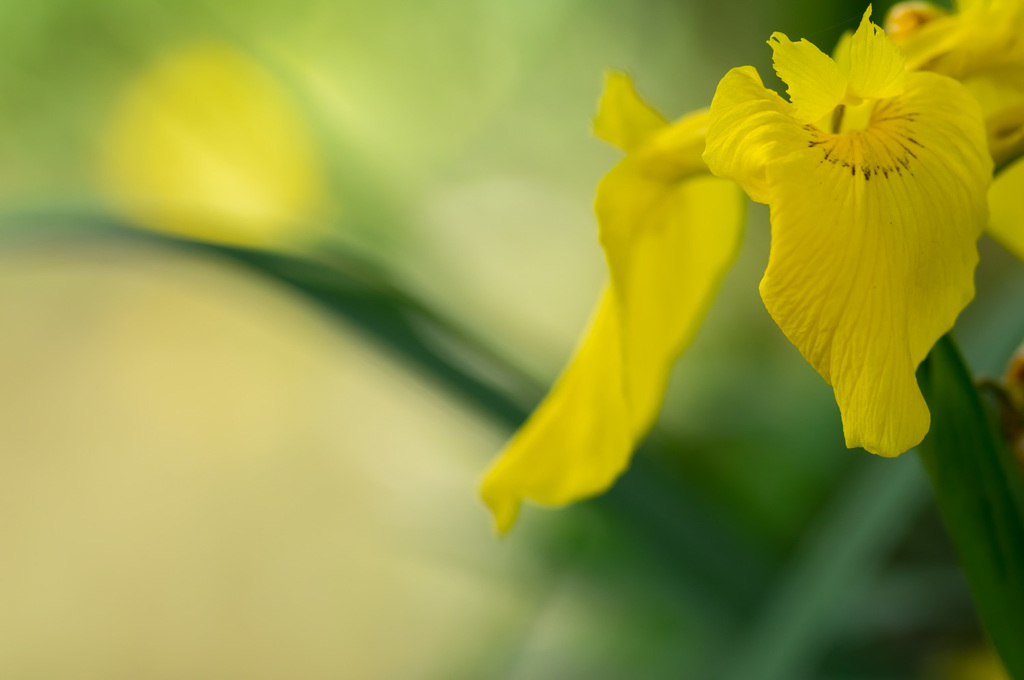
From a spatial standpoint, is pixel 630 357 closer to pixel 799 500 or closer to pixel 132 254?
pixel 132 254

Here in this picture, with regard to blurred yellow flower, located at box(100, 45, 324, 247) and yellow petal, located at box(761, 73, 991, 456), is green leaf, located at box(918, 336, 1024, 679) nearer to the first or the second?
yellow petal, located at box(761, 73, 991, 456)

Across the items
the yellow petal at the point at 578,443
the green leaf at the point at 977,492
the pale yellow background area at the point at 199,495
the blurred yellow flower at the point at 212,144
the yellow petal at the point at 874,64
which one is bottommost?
the pale yellow background area at the point at 199,495

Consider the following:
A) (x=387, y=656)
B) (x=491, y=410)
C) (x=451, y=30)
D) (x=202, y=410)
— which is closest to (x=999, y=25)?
(x=491, y=410)

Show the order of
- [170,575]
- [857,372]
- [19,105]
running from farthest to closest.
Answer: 1. [170,575]
2. [19,105]
3. [857,372]

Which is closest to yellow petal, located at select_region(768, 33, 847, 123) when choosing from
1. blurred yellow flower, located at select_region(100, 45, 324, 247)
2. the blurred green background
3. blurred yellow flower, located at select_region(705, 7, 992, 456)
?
blurred yellow flower, located at select_region(705, 7, 992, 456)

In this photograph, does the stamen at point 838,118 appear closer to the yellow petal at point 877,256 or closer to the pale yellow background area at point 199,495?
the yellow petal at point 877,256

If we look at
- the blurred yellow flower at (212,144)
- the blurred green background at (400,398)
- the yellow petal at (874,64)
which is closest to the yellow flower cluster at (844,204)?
the yellow petal at (874,64)

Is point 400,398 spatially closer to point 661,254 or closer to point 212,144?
point 212,144
